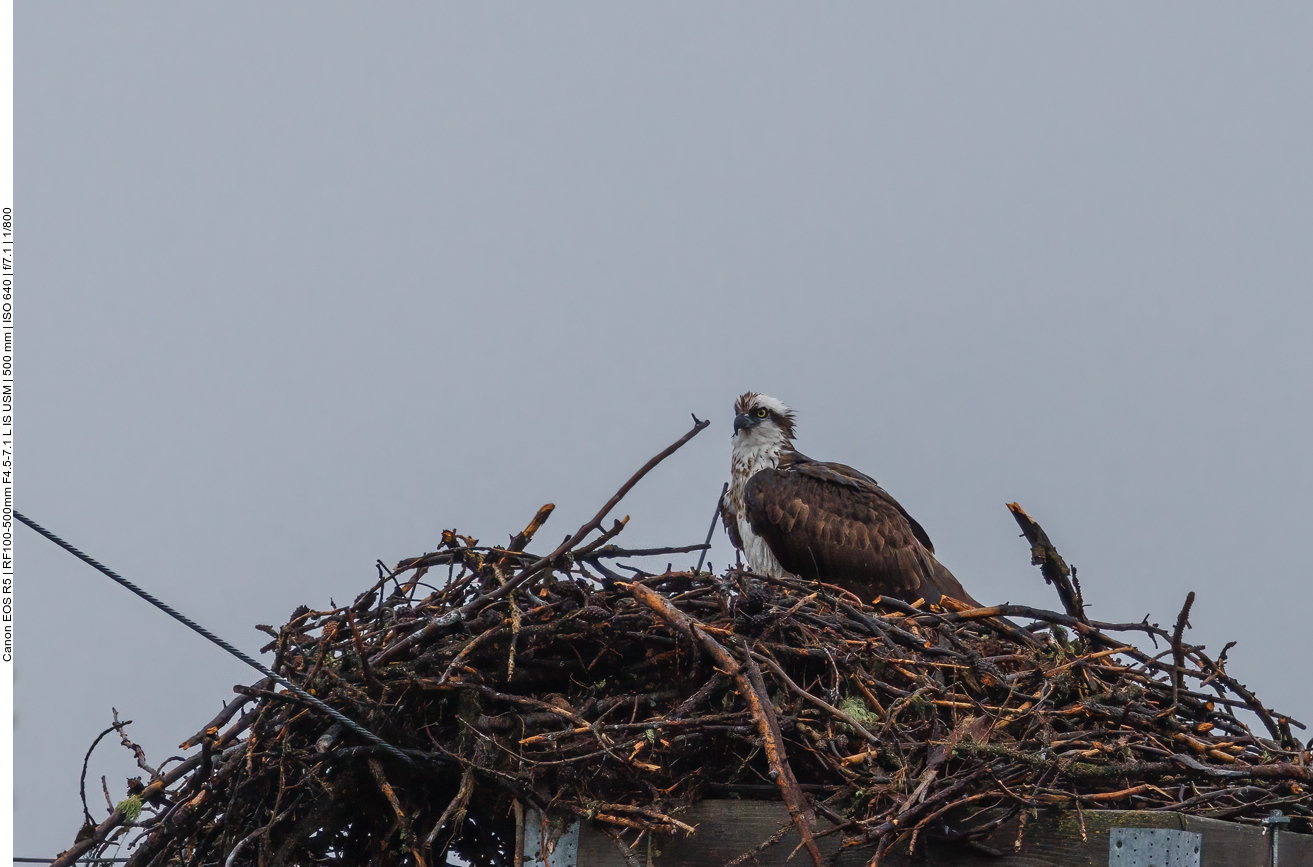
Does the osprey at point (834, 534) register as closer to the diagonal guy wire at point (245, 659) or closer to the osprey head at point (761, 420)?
the osprey head at point (761, 420)

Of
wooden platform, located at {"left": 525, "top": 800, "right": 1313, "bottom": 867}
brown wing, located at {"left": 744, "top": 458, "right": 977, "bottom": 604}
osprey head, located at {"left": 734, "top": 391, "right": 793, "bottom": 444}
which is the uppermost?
osprey head, located at {"left": 734, "top": 391, "right": 793, "bottom": 444}

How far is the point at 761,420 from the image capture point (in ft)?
25.9

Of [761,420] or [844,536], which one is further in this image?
[761,420]

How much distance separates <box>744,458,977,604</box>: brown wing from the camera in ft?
22.6

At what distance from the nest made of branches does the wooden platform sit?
3.2 inches

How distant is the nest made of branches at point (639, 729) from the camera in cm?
384

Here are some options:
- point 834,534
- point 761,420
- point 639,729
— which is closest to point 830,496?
point 834,534

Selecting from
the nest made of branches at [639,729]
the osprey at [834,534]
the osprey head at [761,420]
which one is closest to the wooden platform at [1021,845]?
the nest made of branches at [639,729]

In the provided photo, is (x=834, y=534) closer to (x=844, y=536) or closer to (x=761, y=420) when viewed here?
(x=844, y=536)

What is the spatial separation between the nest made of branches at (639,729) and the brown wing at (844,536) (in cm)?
210

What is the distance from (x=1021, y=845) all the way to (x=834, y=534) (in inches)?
129

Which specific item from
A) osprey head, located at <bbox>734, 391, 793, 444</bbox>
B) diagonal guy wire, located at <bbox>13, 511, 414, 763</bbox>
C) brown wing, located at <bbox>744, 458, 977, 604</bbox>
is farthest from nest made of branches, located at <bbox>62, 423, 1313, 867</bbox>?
osprey head, located at <bbox>734, 391, 793, 444</bbox>

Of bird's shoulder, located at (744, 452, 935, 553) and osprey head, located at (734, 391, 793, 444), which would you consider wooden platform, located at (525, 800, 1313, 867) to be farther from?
osprey head, located at (734, 391, 793, 444)

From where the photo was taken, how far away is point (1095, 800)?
3873mm
